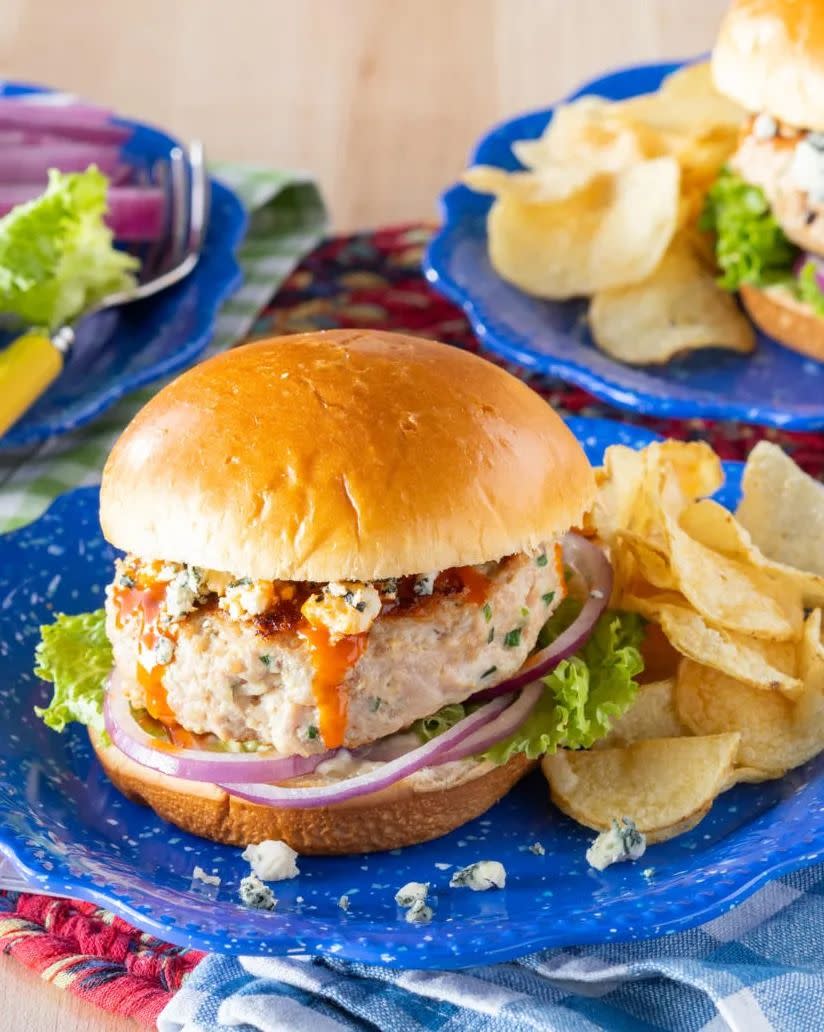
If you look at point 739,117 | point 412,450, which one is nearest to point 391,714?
point 412,450

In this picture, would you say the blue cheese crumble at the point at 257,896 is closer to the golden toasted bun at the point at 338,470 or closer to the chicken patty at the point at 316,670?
the chicken patty at the point at 316,670

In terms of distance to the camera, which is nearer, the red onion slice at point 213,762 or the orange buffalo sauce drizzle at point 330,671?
the orange buffalo sauce drizzle at point 330,671

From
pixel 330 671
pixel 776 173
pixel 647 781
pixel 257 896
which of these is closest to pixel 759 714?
pixel 647 781

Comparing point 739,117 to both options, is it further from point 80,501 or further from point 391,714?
point 391,714

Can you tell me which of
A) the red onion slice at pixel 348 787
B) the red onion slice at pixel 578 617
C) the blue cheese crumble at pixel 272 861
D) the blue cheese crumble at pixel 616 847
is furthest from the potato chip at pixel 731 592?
the blue cheese crumble at pixel 272 861

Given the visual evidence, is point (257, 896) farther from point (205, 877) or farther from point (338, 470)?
point (338, 470)
